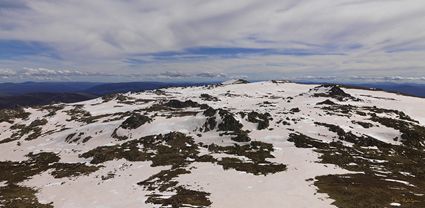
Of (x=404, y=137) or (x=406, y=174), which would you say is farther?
(x=404, y=137)

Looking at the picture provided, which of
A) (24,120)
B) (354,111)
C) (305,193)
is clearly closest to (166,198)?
(305,193)

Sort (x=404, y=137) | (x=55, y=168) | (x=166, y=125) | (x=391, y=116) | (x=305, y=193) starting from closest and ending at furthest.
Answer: (x=305, y=193) → (x=55, y=168) → (x=404, y=137) → (x=166, y=125) → (x=391, y=116)

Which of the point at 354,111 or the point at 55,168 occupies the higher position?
the point at 354,111

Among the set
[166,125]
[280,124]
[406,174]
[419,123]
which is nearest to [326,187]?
[406,174]

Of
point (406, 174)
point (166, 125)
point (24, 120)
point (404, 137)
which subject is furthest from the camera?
point (24, 120)

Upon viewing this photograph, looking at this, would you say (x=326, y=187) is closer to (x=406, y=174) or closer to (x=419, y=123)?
(x=406, y=174)

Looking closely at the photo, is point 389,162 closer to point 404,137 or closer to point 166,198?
Answer: point 404,137
